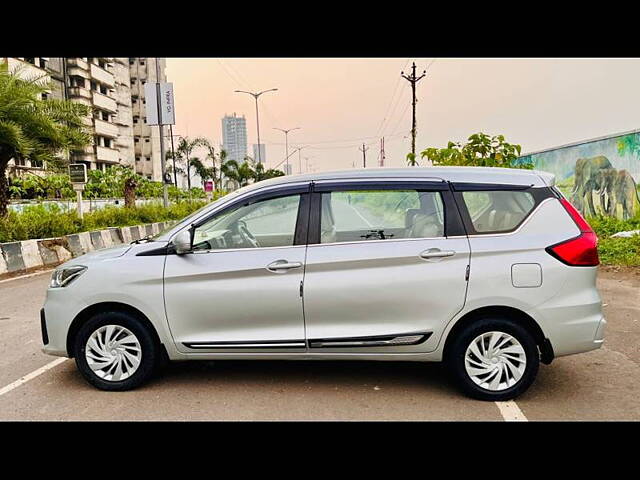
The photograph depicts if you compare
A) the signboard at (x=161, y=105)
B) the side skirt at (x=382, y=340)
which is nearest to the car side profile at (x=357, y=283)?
the side skirt at (x=382, y=340)

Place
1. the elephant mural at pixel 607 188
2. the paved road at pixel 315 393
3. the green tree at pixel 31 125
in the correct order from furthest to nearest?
the elephant mural at pixel 607 188
the green tree at pixel 31 125
the paved road at pixel 315 393

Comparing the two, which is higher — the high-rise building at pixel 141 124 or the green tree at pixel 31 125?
the high-rise building at pixel 141 124

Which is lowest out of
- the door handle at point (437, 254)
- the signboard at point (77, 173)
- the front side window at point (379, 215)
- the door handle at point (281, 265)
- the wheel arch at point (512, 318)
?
the wheel arch at point (512, 318)

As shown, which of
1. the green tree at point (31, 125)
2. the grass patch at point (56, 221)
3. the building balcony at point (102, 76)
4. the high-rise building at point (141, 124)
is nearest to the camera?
the grass patch at point (56, 221)

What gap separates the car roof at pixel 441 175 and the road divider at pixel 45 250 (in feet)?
27.4

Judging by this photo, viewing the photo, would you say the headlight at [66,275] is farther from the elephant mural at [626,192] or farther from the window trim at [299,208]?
the elephant mural at [626,192]

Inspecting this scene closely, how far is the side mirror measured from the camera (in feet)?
13.4

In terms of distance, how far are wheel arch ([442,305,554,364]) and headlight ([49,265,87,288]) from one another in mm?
3006

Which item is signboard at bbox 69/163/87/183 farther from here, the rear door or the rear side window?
the rear side window

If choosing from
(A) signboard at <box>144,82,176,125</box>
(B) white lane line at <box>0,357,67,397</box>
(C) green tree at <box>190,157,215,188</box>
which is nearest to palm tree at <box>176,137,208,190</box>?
(C) green tree at <box>190,157,215,188</box>

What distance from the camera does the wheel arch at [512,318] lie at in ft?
12.9

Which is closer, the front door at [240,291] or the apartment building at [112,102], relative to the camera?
the front door at [240,291]

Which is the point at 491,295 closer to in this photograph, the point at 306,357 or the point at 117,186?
the point at 306,357

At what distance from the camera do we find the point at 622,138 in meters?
13.4
